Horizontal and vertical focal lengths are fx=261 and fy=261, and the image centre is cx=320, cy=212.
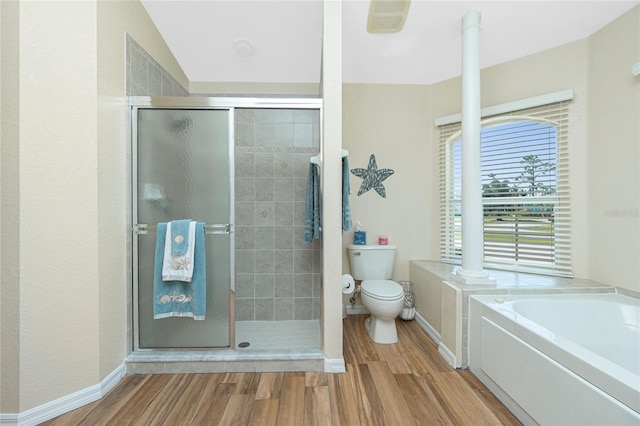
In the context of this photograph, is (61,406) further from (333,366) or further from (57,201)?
(333,366)

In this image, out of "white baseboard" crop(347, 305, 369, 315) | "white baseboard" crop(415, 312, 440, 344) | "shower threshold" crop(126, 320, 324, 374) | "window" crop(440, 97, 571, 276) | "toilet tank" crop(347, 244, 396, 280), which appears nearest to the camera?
"shower threshold" crop(126, 320, 324, 374)

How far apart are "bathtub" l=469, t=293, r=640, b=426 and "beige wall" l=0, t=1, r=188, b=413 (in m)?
2.28

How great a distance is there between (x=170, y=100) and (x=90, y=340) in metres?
1.53

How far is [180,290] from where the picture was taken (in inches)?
69.6

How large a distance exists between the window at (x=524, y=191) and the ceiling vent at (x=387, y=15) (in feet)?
3.80

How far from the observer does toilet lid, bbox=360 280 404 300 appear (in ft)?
6.70

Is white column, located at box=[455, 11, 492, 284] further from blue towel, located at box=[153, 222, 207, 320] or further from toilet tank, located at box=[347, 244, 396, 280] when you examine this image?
blue towel, located at box=[153, 222, 207, 320]

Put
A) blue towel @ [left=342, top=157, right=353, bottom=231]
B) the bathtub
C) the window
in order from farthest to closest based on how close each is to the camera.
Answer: the window → blue towel @ [left=342, top=157, right=353, bottom=231] → the bathtub

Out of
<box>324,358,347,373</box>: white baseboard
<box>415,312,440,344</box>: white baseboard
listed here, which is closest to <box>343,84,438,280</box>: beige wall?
<box>415,312,440,344</box>: white baseboard

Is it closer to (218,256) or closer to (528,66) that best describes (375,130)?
(528,66)

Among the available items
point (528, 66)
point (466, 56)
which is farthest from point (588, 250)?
point (466, 56)

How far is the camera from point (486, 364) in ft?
5.17

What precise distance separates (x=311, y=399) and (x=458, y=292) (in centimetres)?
119

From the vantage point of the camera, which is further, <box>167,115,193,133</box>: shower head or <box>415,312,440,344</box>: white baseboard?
<box>415,312,440,344</box>: white baseboard
